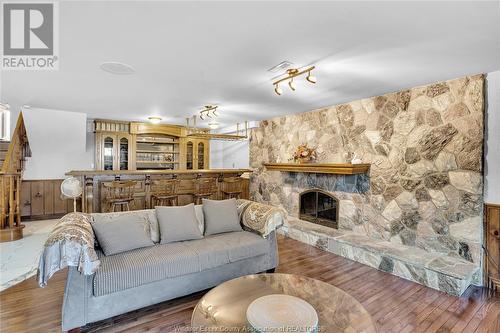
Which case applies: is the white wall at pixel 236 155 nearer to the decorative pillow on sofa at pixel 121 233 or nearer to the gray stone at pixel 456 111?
the decorative pillow on sofa at pixel 121 233

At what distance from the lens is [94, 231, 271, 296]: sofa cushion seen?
2.11 m

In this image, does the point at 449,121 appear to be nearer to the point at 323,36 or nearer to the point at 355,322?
the point at 323,36

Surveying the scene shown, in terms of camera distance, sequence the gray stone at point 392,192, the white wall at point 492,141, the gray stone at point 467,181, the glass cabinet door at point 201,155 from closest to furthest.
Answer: the white wall at point 492,141 < the gray stone at point 467,181 < the gray stone at point 392,192 < the glass cabinet door at point 201,155

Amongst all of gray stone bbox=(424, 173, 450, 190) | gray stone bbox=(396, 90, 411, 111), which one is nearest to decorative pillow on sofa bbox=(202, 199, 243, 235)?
gray stone bbox=(424, 173, 450, 190)

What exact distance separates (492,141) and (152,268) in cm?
381

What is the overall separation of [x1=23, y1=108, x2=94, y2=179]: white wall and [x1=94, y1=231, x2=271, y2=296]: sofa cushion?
4.03 m

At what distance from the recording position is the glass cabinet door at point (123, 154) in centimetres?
659

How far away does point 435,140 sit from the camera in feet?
10.7

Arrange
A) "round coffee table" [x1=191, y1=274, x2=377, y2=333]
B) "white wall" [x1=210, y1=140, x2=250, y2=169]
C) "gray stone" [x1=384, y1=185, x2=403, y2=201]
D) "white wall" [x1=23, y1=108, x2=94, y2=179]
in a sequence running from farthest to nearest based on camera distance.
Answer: "white wall" [x1=210, y1=140, x2=250, y2=169]
"white wall" [x1=23, y1=108, x2=94, y2=179]
"gray stone" [x1=384, y1=185, x2=403, y2=201]
"round coffee table" [x1=191, y1=274, x2=377, y2=333]

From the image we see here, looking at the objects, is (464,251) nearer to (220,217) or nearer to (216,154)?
(220,217)

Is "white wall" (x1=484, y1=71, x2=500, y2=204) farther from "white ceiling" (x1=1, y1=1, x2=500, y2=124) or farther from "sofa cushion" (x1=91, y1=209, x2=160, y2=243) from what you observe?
"sofa cushion" (x1=91, y1=209, x2=160, y2=243)

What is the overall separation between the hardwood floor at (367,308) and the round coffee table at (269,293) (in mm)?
609

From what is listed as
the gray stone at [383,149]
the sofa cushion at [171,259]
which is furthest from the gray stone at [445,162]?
the sofa cushion at [171,259]

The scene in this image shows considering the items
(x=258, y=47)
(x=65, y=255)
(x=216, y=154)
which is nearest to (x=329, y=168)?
(x=258, y=47)
